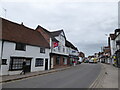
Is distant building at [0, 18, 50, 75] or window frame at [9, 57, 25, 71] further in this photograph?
window frame at [9, 57, 25, 71]

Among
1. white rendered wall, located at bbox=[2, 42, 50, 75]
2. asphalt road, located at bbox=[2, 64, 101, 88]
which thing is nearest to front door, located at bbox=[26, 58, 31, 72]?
white rendered wall, located at bbox=[2, 42, 50, 75]

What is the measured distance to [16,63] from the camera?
50.1 ft

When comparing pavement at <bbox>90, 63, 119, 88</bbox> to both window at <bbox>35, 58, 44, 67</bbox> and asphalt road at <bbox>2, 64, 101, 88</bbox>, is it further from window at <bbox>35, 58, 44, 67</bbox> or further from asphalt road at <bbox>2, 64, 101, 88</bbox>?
window at <bbox>35, 58, 44, 67</bbox>

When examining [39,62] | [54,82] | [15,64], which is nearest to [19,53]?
[15,64]

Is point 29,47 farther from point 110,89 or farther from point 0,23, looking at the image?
point 110,89

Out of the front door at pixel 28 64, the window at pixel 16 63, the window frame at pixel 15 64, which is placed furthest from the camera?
the front door at pixel 28 64

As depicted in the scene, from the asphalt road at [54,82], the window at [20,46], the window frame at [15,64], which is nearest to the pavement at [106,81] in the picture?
the asphalt road at [54,82]

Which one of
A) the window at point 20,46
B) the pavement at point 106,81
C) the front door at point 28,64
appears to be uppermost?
the window at point 20,46

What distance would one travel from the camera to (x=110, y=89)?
7625 millimetres

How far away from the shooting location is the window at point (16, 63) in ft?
48.1

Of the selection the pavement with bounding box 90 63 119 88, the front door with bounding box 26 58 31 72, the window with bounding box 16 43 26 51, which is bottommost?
the pavement with bounding box 90 63 119 88

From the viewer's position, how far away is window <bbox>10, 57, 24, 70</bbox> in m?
14.6

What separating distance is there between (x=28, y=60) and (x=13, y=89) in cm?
993

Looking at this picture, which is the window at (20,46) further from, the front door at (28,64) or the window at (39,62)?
the window at (39,62)
